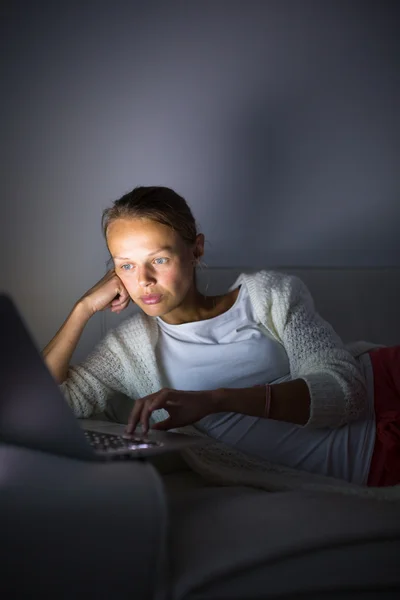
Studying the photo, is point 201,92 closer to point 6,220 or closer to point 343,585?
point 6,220

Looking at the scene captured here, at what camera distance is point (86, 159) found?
1974 millimetres

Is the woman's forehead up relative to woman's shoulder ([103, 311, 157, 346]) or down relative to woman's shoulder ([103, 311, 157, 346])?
up

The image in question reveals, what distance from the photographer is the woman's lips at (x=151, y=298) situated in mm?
1514

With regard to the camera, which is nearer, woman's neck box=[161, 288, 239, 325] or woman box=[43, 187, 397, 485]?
woman box=[43, 187, 397, 485]

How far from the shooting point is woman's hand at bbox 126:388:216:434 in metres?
1.12

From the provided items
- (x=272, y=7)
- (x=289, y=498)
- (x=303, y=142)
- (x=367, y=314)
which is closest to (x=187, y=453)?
(x=289, y=498)

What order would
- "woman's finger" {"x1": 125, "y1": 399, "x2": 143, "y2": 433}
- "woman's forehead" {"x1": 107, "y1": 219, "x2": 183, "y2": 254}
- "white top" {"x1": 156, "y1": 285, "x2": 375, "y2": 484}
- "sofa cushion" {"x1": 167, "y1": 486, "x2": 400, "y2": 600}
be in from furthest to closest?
1. "woman's forehead" {"x1": 107, "y1": 219, "x2": 183, "y2": 254}
2. "white top" {"x1": 156, "y1": 285, "x2": 375, "y2": 484}
3. "woman's finger" {"x1": 125, "y1": 399, "x2": 143, "y2": 433}
4. "sofa cushion" {"x1": 167, "y1": 486, "x2": 400, "y2": 600}

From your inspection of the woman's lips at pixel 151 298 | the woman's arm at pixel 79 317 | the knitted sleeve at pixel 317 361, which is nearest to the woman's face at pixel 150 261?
the woman's lips at pixel 151 298

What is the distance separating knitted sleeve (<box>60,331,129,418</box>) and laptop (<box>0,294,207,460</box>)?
2.01 ft

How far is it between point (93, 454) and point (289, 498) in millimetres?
355

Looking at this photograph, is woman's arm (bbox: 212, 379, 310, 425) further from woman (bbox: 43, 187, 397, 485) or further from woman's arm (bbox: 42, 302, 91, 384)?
woman's arm (bbox: 42, 302, 91, 384)

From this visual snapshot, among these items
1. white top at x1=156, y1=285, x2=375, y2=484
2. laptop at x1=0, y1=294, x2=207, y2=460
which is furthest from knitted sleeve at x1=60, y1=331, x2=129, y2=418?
laptop at x1=0, y1=294, x2=207, y2=460

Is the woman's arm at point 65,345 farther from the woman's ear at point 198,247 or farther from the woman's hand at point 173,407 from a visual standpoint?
the woman's hand at point 173,407

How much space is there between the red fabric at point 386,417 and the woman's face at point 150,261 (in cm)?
50
